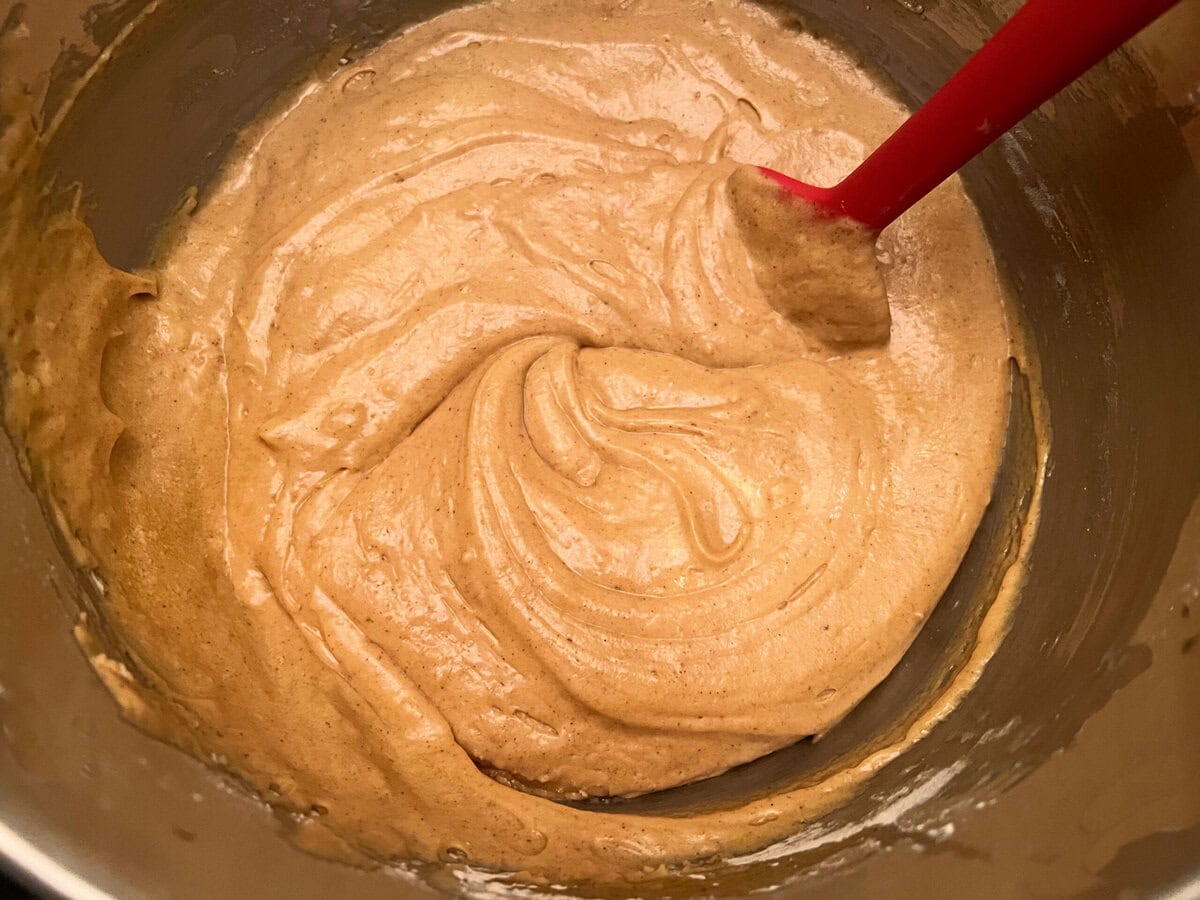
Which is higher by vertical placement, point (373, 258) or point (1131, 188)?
point (1131, 188)

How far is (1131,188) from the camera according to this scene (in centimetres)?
160

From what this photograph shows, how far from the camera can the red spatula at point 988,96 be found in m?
1.11

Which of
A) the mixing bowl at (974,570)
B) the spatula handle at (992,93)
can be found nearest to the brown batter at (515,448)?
the mixing bowl at (974,570)

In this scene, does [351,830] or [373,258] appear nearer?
[351,830]

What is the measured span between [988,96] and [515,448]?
105cm

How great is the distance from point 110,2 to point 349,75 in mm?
520

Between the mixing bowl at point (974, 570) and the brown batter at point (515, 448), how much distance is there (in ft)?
0.27

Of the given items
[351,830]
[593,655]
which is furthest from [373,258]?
[351,830]

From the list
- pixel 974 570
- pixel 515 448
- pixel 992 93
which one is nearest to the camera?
pixel 992 93

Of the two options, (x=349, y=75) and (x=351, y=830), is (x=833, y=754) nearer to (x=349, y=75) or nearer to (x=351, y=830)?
(x=351, y=830)

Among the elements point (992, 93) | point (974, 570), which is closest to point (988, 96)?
point (992, 93)

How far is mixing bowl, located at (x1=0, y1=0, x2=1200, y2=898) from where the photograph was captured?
1.20 m

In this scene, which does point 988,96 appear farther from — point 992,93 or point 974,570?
point 974,570

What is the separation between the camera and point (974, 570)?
1.75 m
